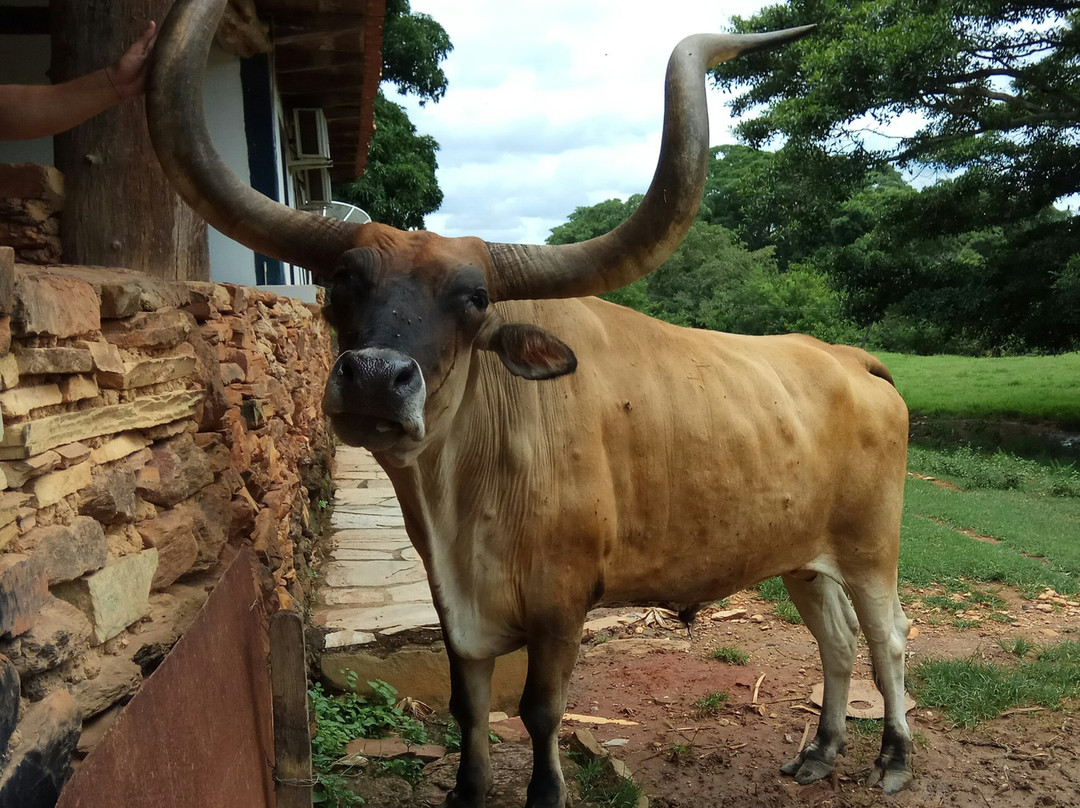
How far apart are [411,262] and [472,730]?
201cm

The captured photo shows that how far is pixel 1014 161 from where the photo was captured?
15477 mm

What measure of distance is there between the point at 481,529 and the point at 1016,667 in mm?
4220

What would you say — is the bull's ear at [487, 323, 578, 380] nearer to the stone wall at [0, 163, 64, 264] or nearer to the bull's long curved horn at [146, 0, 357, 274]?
the bull's long curved horn at [146, 0, 357, 274]

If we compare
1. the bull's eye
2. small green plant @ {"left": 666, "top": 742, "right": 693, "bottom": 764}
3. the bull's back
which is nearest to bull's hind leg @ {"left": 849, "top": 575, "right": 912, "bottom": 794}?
the bull's back

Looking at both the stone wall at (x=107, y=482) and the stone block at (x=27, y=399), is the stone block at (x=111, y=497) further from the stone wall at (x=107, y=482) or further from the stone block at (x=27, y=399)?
the stone block at (x=27, y=399)

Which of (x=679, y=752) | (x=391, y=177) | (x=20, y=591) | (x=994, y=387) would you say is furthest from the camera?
(x=994, y=387)

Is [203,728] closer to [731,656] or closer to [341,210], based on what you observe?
[731,656]

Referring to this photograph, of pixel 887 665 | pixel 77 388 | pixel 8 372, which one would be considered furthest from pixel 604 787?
pixel 8 372

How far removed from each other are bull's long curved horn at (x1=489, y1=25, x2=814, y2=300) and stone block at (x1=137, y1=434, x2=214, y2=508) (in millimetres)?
1201

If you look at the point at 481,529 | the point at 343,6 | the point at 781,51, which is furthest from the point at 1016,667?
the point at 781,51

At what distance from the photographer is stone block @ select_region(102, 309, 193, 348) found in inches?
113

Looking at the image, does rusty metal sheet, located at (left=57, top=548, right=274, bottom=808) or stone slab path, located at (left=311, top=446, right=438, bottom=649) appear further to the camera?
stone slab path, located at (left=311, top=446, right=438, bottom=649)

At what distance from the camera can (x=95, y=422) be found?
255 cm

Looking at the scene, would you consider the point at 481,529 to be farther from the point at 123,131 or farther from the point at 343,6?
the point at 343,6
